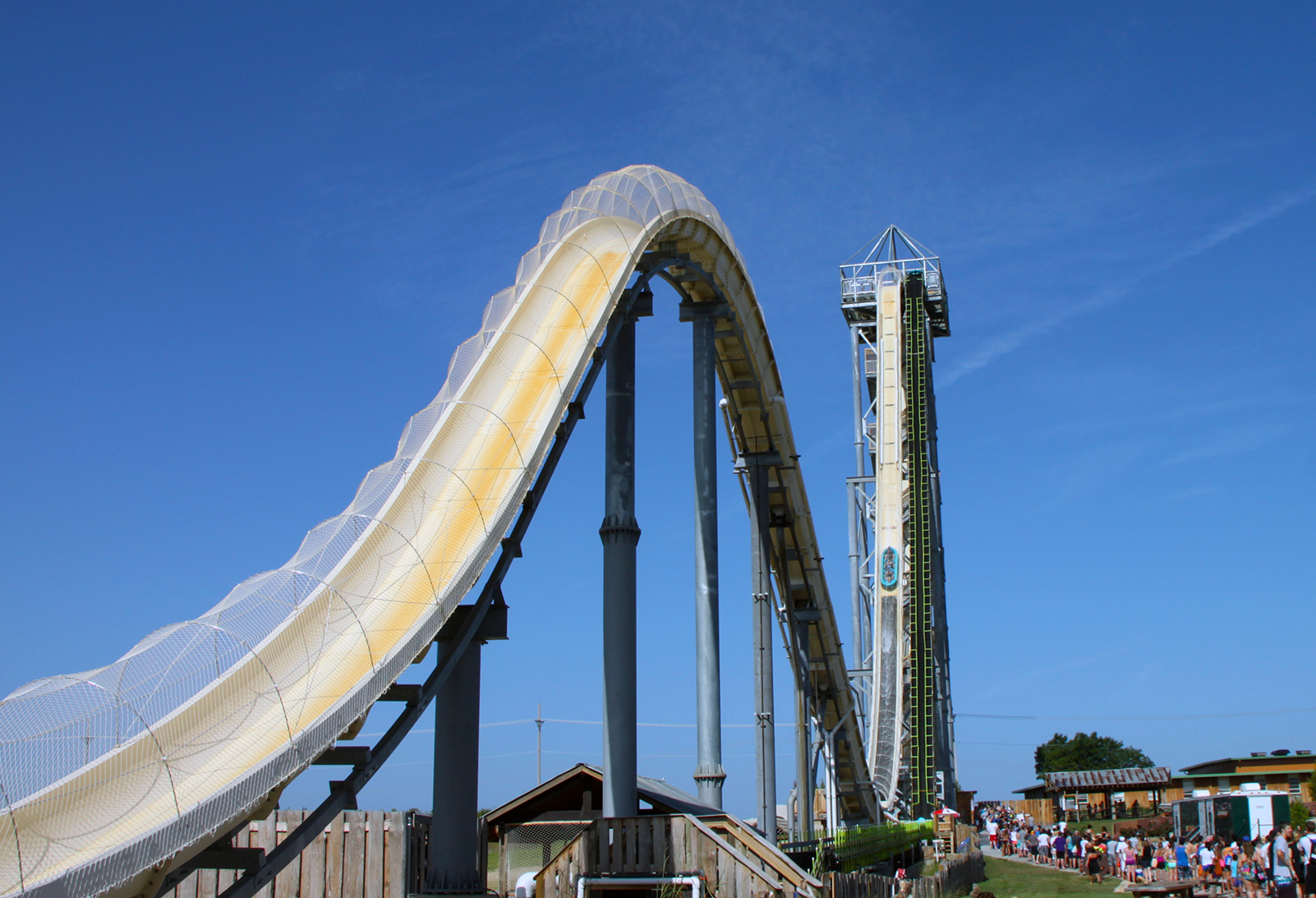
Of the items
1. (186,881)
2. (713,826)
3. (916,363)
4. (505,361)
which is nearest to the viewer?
(186,881)

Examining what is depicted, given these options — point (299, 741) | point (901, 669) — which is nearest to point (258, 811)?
point (299, 741)

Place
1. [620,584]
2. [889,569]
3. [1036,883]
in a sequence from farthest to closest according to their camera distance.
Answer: [889,569] < [1036,883] < [620,584]

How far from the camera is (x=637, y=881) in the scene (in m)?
12.7

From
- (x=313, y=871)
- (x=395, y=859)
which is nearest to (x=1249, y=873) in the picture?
(x=395, y=859)

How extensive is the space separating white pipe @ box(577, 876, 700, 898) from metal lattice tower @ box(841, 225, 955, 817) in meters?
23.6

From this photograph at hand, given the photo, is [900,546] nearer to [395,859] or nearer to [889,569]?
[889,569]

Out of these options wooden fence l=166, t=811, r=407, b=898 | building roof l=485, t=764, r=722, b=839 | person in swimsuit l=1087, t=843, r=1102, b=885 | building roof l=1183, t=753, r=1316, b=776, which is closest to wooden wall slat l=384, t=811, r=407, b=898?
wooden fence l=166, t=811, r=407, b=898

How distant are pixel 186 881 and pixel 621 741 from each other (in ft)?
16.4

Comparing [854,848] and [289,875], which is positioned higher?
[289,875]

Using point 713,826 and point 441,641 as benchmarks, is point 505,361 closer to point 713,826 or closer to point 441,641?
point 441,641

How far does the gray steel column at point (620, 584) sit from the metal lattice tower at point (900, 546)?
22.0m

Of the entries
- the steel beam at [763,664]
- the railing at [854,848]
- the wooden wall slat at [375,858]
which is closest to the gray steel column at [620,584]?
the railing at [854,848]

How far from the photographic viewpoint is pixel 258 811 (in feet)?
30.4

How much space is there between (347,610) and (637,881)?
14.0ft
